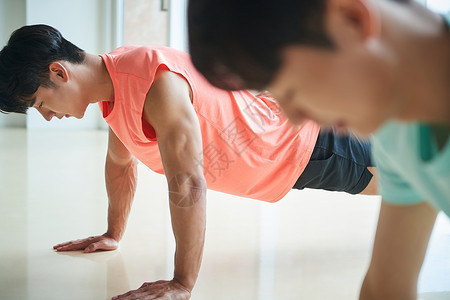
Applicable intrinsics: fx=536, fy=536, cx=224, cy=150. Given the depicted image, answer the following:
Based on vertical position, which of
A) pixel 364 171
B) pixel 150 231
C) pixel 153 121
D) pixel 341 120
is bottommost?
pixel 150 231

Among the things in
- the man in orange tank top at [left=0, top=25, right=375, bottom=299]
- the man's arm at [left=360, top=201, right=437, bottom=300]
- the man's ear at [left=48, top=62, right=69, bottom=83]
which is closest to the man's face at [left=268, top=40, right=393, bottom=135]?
the man's arm at [left=360, top=201, right=437, bottom=300]

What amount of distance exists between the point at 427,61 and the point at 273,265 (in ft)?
3.46

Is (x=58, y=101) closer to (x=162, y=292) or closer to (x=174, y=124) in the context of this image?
(x=174, y=124)

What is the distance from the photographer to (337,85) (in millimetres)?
502

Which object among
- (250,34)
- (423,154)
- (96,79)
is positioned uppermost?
(250,34)

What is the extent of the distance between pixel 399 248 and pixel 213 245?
1012 mm

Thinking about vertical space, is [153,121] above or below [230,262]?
above

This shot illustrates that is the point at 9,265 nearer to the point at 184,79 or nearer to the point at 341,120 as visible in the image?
the point at 184,79

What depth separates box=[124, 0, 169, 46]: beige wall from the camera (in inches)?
227

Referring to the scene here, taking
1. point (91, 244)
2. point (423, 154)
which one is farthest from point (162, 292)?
point (423, 154)

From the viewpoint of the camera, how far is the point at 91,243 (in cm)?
159

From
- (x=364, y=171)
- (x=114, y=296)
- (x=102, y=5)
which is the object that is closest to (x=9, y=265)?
(x=114, y=296)

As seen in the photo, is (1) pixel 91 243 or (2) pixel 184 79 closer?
(2) pixel 184 79

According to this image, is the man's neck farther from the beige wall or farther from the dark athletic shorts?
the beige wall
